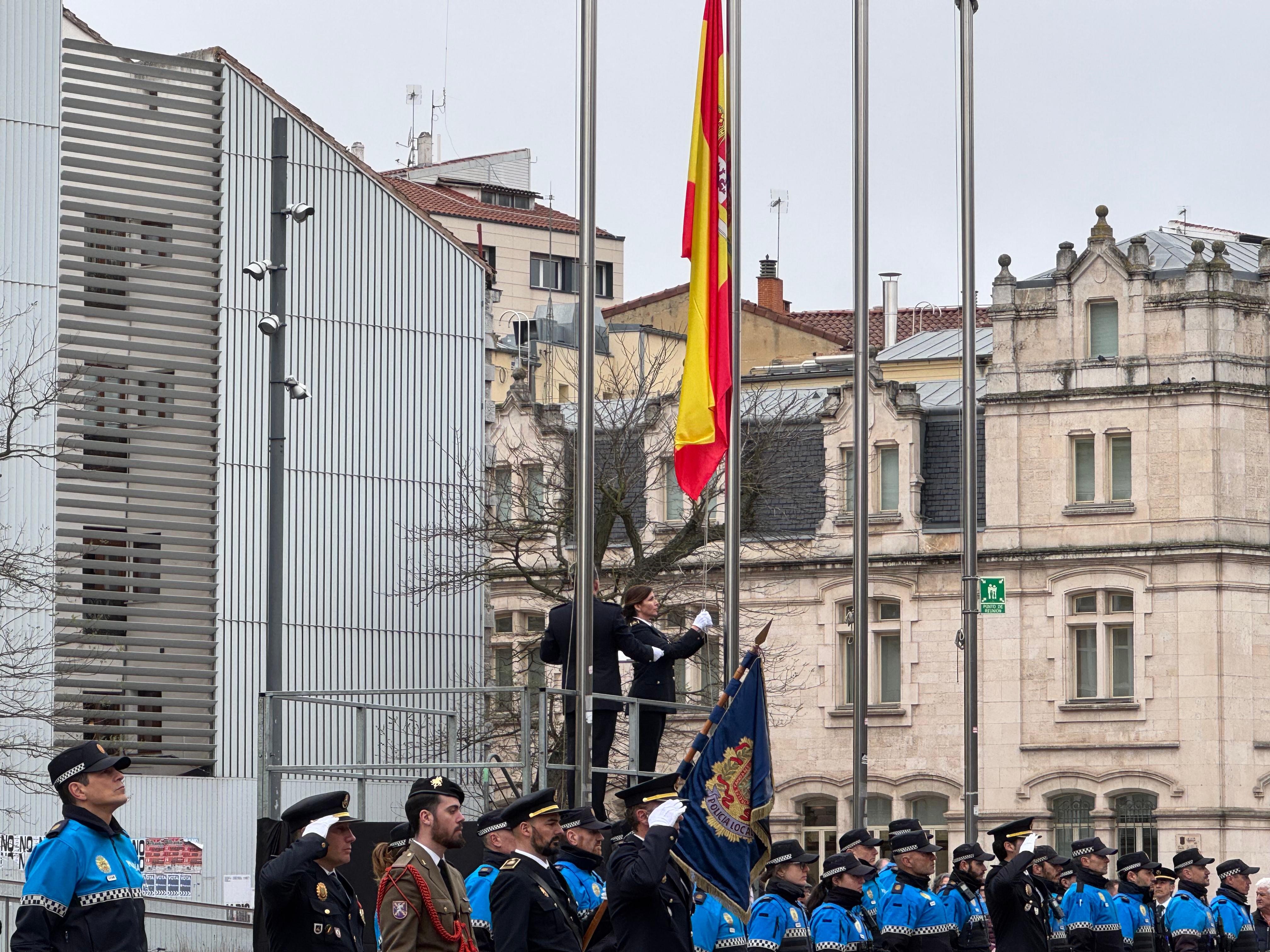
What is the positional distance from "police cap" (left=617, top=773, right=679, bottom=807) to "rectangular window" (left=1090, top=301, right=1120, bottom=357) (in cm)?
4277

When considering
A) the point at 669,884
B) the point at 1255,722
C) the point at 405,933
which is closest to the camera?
the point at 405,933

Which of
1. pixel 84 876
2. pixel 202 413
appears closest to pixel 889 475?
pixel 202 413

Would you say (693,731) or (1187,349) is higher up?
(1187,349)

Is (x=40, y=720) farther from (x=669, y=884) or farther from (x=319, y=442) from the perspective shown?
(x=669, y=884)

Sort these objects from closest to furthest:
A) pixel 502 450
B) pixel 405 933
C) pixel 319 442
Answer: pixel 405 933
pixel 319 442
pixel 502 450

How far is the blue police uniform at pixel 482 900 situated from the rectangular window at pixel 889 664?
44.9 m

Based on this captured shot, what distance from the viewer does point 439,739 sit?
122 feet

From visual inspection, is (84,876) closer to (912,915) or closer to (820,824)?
(912,915)

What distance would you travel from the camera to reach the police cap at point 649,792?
12.5 metres

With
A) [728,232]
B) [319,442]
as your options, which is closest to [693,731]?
[319,442]

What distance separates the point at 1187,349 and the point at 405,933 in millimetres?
44504

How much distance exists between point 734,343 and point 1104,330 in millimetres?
36045

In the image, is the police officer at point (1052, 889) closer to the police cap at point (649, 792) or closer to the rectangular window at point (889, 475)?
the police cap at point (649, 792)

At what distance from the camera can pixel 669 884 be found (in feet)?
40.5
